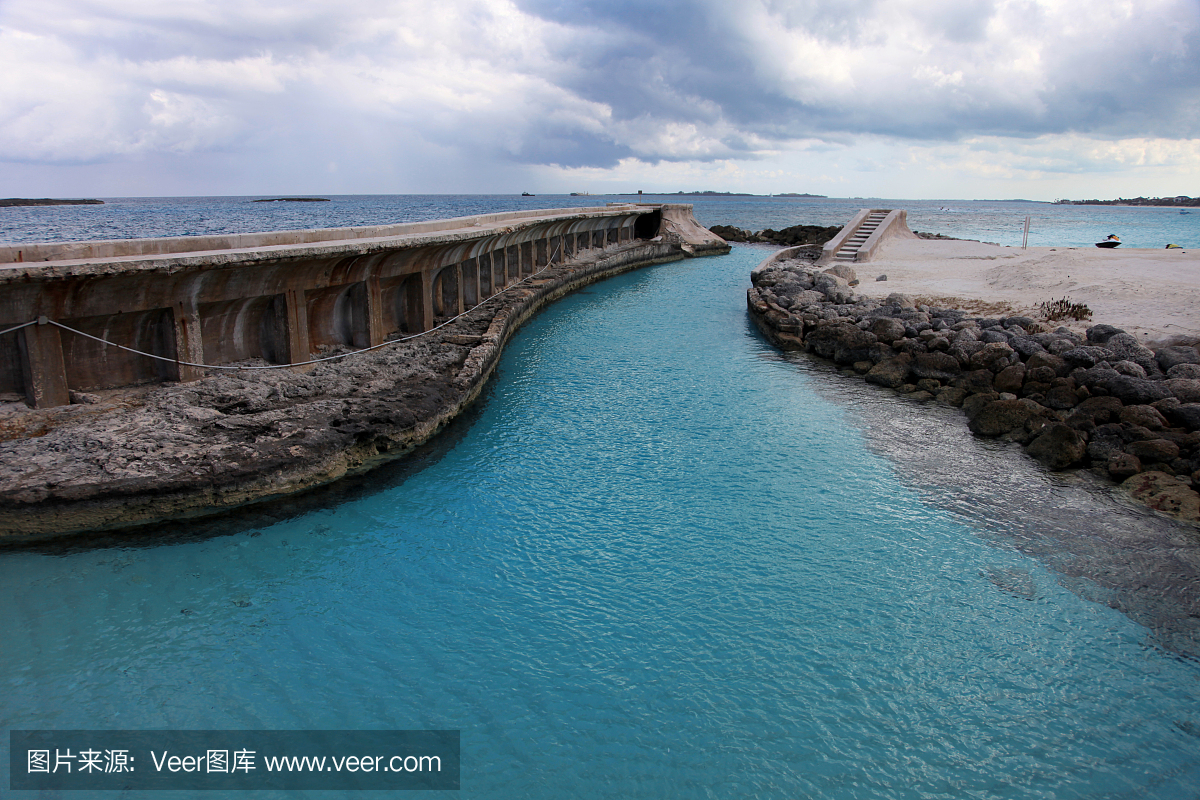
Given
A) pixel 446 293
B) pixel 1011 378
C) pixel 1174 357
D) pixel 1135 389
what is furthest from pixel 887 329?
pixel 446 293

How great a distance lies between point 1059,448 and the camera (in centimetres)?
1103

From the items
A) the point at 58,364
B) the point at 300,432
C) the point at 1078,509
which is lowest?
the point at 1078,509

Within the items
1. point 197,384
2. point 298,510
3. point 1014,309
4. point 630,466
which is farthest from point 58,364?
point 1014,309

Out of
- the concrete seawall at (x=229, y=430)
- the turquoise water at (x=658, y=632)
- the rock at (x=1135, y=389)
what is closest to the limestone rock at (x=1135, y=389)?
the rock at (x=1135, y=389)

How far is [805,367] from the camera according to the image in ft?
56.7

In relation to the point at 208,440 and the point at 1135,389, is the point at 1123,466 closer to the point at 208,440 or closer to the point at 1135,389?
the point at 1135,389

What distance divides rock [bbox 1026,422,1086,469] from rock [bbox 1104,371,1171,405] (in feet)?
4.71

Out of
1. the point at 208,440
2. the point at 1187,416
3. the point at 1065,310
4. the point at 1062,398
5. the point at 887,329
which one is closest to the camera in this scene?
the point at 208,440

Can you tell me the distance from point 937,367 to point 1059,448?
4358 mm

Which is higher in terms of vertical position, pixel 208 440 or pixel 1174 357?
pixel 1174 357

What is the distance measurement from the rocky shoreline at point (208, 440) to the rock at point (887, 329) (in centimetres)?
→ 972

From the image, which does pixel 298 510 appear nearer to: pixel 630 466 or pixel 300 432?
pixel 300 432

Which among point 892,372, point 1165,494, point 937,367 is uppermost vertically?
point 937,367

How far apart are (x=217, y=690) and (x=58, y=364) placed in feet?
19.8
